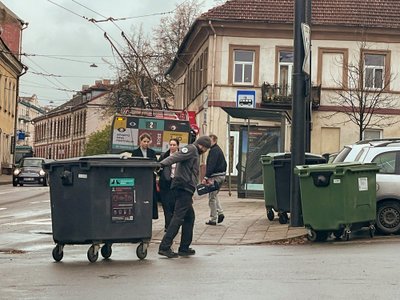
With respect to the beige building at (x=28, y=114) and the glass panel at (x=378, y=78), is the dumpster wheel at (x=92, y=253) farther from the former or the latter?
the beige building at (x=28, y=114)

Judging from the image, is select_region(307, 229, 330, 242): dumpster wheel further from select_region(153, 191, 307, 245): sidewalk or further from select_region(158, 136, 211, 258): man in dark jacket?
select_region(158, 136, 211, 258): man in dark jacket

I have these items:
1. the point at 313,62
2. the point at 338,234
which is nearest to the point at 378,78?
the point at 313,62

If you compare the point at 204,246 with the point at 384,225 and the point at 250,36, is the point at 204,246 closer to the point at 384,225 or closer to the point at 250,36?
the point at 384,225

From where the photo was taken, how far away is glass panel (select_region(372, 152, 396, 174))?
51.7ft

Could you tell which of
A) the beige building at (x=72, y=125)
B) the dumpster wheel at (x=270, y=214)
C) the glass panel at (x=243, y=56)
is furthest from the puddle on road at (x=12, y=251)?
the beige building at (x=72, y=125)

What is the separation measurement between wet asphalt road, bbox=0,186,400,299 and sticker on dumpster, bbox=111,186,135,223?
2.03ft

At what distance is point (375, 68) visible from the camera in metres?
41.3

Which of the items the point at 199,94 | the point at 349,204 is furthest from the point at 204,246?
the point at 199,94

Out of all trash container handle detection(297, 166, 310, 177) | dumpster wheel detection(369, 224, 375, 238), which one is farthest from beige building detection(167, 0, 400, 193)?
trash container handle detection(297, 166, 310, 177)

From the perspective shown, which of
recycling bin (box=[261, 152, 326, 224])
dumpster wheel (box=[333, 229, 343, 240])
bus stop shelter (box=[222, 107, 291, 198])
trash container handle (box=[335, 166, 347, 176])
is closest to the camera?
trash container handle (box=[335, 166, 347, 176])

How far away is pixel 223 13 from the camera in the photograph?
4119cm

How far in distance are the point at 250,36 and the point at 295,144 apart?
24920mm

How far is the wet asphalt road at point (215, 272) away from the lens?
8961mm

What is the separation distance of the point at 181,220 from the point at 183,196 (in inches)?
13.6
